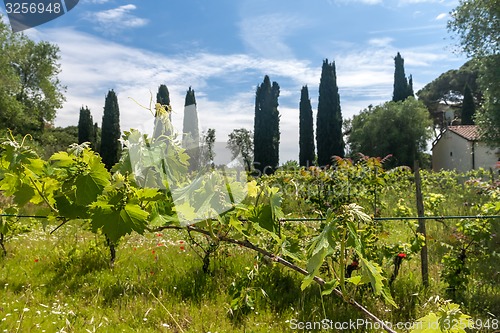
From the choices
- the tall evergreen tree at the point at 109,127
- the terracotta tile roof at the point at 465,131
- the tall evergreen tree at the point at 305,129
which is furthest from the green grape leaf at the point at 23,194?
the tall evergreen tree at the point at 109,127

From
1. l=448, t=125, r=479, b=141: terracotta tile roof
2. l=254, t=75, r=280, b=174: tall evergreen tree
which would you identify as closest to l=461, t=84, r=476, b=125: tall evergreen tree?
l=448, t=125, r=479, b=141: terracotta tile roof

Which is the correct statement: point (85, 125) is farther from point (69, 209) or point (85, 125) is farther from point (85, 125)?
point (69, 209)

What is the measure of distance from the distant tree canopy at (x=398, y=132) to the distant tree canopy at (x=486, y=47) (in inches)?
445

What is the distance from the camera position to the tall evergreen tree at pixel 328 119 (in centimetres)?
2648

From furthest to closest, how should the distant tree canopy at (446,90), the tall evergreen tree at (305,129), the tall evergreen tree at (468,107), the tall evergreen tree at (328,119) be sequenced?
the distant tree canopy at (446,90)
the tall evergreen tree at (468,107)
the tall evergreen tree at (305,129)
the tall evergreen tree at (328,119)

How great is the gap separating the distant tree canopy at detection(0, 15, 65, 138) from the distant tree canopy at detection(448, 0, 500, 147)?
68.2 ft

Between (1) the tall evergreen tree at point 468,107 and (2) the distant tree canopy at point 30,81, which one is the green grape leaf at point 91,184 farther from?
(1) the tall evergreen tree at point 468,107

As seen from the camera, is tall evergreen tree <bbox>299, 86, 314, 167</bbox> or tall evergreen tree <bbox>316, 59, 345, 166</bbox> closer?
tall evergreen tree <bbox>316, 59, 345, 166</bbox>

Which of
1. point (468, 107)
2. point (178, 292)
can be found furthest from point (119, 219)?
point (468, 107)

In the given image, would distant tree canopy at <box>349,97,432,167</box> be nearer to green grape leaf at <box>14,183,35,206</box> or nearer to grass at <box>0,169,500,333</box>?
grass at <box>0,169,500,333</box>

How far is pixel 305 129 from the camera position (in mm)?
28750

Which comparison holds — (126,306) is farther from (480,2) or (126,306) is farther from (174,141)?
(480,2)

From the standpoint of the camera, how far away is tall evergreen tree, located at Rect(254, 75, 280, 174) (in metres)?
28.5

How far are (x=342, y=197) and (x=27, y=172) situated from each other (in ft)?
12.2
